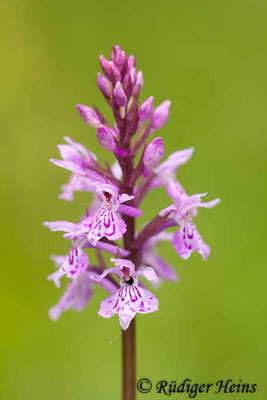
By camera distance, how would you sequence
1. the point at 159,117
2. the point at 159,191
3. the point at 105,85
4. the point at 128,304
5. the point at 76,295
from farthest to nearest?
the point at 159,191, the point at 76,295, the point at 159,117, the point at 105,85, the point at 128,304

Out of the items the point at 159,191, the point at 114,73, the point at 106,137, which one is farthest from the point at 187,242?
the point at 159,191

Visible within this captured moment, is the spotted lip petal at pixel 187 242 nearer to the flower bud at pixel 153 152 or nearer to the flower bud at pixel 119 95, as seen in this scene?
the flower bud at pixel 153 152

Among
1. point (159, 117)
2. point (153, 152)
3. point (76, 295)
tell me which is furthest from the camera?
point (76, 295)

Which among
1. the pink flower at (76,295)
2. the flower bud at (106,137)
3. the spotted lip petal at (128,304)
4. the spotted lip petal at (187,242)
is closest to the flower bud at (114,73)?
the flower bud at (106,137)

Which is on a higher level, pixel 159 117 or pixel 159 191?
pixel 159 191

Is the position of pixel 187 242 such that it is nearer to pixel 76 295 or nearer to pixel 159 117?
pixel 159 117

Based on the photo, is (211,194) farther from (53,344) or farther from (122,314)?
(122,314)

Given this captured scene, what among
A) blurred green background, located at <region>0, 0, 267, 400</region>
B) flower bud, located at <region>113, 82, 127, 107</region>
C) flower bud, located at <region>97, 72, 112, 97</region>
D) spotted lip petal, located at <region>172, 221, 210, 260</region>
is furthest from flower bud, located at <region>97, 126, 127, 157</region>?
blurred green background, located at <region>0, 0, 267, 400</region>

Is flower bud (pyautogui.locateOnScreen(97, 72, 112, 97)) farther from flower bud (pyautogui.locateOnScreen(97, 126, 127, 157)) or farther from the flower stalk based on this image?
flower bud (pyautogui.locateOnScreen(97, 126, 127, 157))
